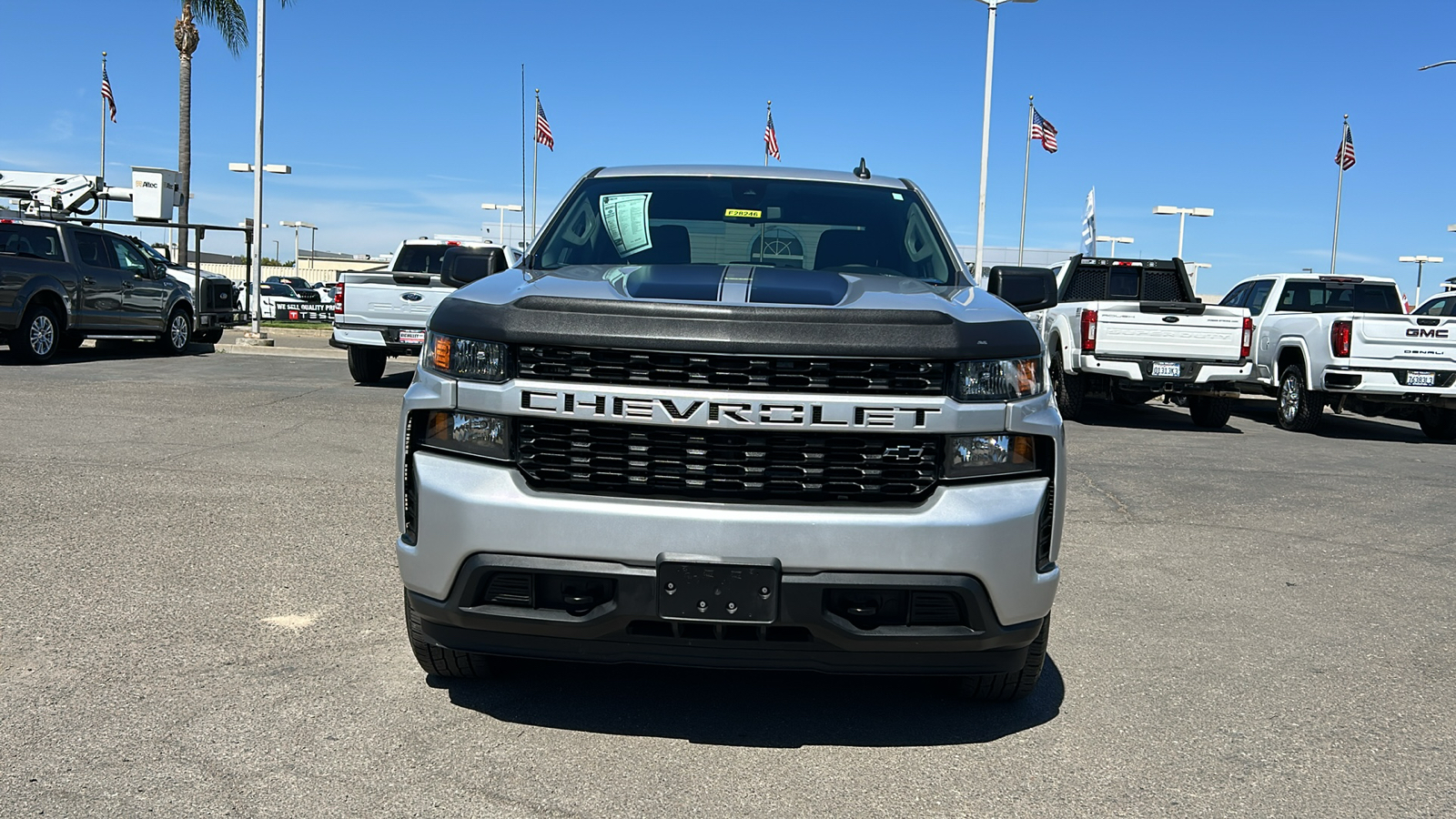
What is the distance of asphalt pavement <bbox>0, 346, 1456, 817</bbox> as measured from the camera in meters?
3.27

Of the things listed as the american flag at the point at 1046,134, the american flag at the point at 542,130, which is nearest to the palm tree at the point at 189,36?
the american flag at the point at 542,130

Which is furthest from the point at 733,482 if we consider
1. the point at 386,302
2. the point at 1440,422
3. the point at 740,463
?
Result: the point at 1440,422

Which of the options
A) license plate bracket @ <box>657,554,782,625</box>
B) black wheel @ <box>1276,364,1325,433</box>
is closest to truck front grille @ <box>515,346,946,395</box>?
license plate bracket @ <box>657,554,782,625</box>

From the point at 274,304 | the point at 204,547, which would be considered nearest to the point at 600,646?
the point at 204,547

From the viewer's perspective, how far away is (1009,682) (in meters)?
3.89

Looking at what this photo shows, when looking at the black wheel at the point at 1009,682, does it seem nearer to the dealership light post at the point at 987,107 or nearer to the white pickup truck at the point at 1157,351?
the white pickup truck at the point at 1157,351

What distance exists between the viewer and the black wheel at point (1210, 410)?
14.0 meters

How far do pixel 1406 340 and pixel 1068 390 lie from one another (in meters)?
3.55

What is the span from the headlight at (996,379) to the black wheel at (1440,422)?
40.8 feet

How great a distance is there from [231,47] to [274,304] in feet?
28.6

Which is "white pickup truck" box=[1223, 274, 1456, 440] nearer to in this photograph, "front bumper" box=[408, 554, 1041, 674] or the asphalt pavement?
the asphalt pavement

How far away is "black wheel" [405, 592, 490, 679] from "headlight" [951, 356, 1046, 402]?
1.73m

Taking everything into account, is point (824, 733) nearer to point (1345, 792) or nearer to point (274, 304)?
point (1345, 792)

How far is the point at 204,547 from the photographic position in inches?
231
